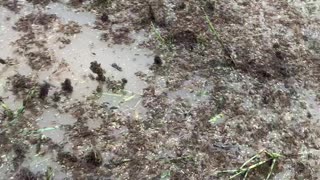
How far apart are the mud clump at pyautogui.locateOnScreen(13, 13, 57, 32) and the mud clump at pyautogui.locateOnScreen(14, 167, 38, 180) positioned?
0.99m

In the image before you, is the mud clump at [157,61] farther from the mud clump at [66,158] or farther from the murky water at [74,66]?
the mud clump at [66,158]

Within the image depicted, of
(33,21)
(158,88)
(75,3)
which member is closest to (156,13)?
(75,3)

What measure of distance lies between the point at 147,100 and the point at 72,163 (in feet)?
1.85

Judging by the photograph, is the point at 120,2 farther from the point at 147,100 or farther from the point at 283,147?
the point at 283,147

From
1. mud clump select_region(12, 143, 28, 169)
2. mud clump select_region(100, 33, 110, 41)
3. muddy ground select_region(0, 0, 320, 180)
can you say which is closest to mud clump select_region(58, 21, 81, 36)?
muddy ground select_region(0, 0, 320, 180)

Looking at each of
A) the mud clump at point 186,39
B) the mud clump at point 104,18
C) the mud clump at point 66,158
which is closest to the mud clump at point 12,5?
the mud clump at point 104,18

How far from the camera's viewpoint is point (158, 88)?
2.76 m

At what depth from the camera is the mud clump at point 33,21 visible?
2.98 meters

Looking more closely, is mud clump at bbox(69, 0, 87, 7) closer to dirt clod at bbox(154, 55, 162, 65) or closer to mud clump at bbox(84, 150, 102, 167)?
dirt clod at bbox(154, 55, 162, 65)

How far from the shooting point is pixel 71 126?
2.52 m

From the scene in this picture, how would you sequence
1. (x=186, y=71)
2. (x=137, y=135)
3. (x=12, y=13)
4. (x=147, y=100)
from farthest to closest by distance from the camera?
(x=12, y=13) < (x=186, y=71) < (x=147, y=100) < (x=137, y=135)

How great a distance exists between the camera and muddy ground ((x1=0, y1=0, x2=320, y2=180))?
2.44 meters

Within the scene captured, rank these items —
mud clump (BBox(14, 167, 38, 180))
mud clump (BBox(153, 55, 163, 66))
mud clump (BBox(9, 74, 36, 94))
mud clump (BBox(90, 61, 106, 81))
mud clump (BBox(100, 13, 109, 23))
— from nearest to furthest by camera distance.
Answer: mud clump (BBox(14, 167, 38, 180))
mud clump (BBox(9, 74, 36, 94))
mud clump (BBox(90, 61, 106, 81))
mud clump (BBox(153, 55, 163, 66))
mud clump (BBox(100, 13, 109, 23))

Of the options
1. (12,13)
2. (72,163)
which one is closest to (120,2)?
(12,13)
